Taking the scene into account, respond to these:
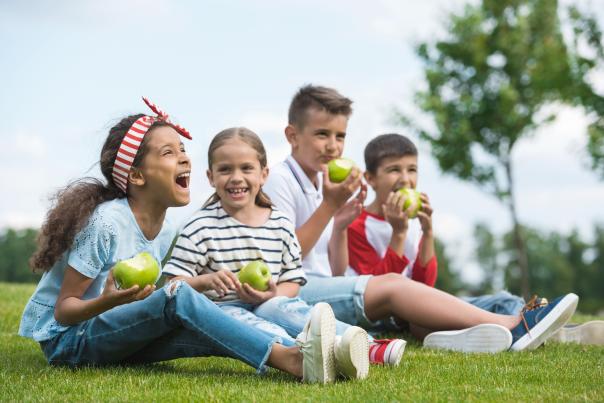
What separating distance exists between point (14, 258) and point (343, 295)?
37.5m

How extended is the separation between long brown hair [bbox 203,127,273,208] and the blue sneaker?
2.02 meters

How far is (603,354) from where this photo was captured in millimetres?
5238

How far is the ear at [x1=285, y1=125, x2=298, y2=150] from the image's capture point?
6422 millimetres

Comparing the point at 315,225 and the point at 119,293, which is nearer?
the point at 119,293

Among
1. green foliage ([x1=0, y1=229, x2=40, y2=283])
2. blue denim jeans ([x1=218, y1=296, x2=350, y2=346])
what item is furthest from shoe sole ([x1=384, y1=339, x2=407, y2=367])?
green foliage ([x1=0, y1=229, x2=40, y2=283])

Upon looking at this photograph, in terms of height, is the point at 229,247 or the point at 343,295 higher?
the point at 229,247

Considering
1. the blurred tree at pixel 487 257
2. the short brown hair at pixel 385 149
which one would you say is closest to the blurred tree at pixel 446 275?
the blurred tree at pixel 487 257

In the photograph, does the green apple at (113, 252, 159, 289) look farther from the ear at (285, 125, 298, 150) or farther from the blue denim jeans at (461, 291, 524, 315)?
the blue denim jeans at (461, 291, 524, 315)

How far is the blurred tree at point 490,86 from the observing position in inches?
736

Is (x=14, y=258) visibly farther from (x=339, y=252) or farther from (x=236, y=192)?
(x=236, y=192)

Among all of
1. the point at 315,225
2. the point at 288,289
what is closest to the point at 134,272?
the point at 288,289

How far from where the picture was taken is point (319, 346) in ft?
12.1

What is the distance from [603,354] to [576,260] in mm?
48322

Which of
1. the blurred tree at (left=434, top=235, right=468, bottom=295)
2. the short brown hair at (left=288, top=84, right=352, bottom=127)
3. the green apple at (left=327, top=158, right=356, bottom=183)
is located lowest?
the blurred tree at (left=434, top=235, right=468, bottom=295)
